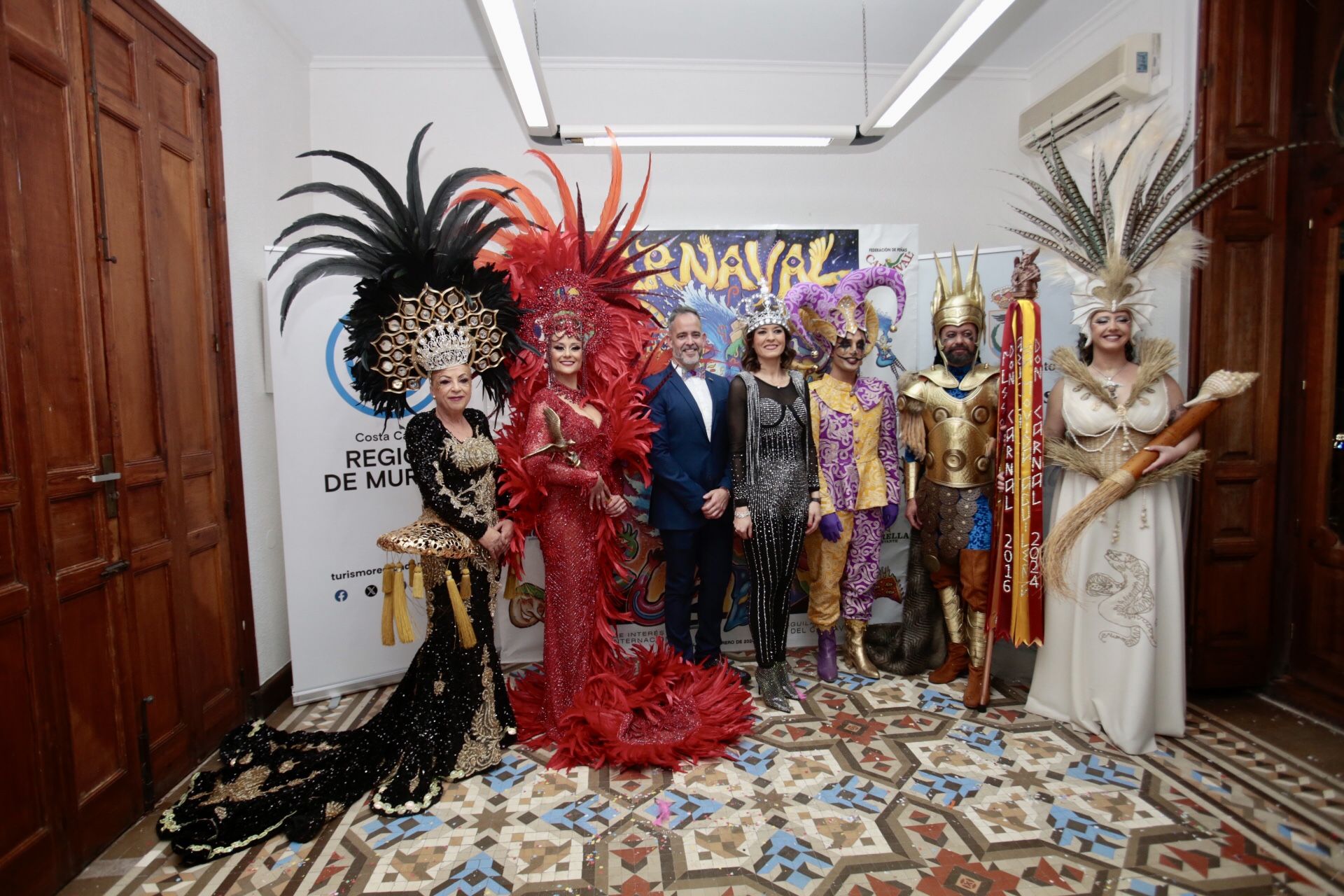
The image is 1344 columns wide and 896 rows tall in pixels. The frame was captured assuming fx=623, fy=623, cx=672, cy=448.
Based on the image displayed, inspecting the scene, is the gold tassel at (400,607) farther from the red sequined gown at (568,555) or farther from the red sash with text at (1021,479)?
the red sash with text at (1021,479)

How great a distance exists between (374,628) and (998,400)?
354 cm

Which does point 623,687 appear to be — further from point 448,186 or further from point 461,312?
point 448,186

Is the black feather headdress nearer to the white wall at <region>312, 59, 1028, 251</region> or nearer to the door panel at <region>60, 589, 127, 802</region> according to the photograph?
the door panel at <region>60, 589, 127, 802</region>

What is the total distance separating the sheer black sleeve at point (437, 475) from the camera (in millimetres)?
2541

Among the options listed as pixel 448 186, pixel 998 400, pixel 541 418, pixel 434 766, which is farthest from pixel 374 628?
pixel 998 400

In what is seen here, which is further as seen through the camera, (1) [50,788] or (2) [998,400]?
(2) [998,400]

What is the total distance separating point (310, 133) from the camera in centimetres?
418

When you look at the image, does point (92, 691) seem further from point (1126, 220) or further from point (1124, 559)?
point (1126, 220)

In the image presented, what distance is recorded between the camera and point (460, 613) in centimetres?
256

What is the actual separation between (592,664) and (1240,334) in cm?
361

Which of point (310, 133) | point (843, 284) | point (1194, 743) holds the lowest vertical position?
point (1194, 743)

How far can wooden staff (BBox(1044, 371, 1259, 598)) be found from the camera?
8.82ft

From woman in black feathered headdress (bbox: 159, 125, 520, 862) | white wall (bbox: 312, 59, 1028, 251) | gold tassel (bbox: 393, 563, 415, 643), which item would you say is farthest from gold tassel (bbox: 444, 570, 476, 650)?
white wall (bbox: 312, 59, 1028, 251)

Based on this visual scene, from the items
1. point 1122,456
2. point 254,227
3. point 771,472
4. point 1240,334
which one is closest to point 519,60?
point 254,227
